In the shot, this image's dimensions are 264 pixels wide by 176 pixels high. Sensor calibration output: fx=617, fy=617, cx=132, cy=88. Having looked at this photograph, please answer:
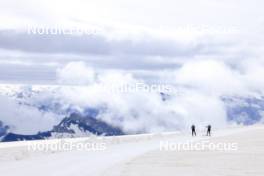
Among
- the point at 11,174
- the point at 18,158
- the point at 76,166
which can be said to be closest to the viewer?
the point at 11,174

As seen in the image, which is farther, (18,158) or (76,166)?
(18,158)

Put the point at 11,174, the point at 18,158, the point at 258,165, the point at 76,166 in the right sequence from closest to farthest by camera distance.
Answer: the point at 11,174, the point at 76,166, the point at 258,165, the point at 18,158

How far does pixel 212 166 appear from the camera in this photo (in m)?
31.2

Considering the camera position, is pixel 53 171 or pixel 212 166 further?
pixel 212 166

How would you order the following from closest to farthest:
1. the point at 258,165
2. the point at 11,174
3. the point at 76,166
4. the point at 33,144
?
1. the point at 11,174
2. the point at 76,166
3. the point at 258,165
4. the point at 33,144

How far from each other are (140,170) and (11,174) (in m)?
5.95

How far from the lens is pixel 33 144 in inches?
1735

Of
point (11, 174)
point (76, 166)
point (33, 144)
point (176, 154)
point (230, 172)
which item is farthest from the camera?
point (33, 144)

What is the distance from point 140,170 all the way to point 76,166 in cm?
350

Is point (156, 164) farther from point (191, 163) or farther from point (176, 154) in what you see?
point (176, 154)

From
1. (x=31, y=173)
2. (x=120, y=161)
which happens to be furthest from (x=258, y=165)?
(x=31, y=173)

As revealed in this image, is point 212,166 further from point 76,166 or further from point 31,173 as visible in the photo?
point 31,173

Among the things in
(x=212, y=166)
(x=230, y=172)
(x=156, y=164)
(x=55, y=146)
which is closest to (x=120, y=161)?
(x=156, y=164)

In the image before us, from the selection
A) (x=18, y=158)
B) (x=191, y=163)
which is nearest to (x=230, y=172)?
(x=191, y=163)
